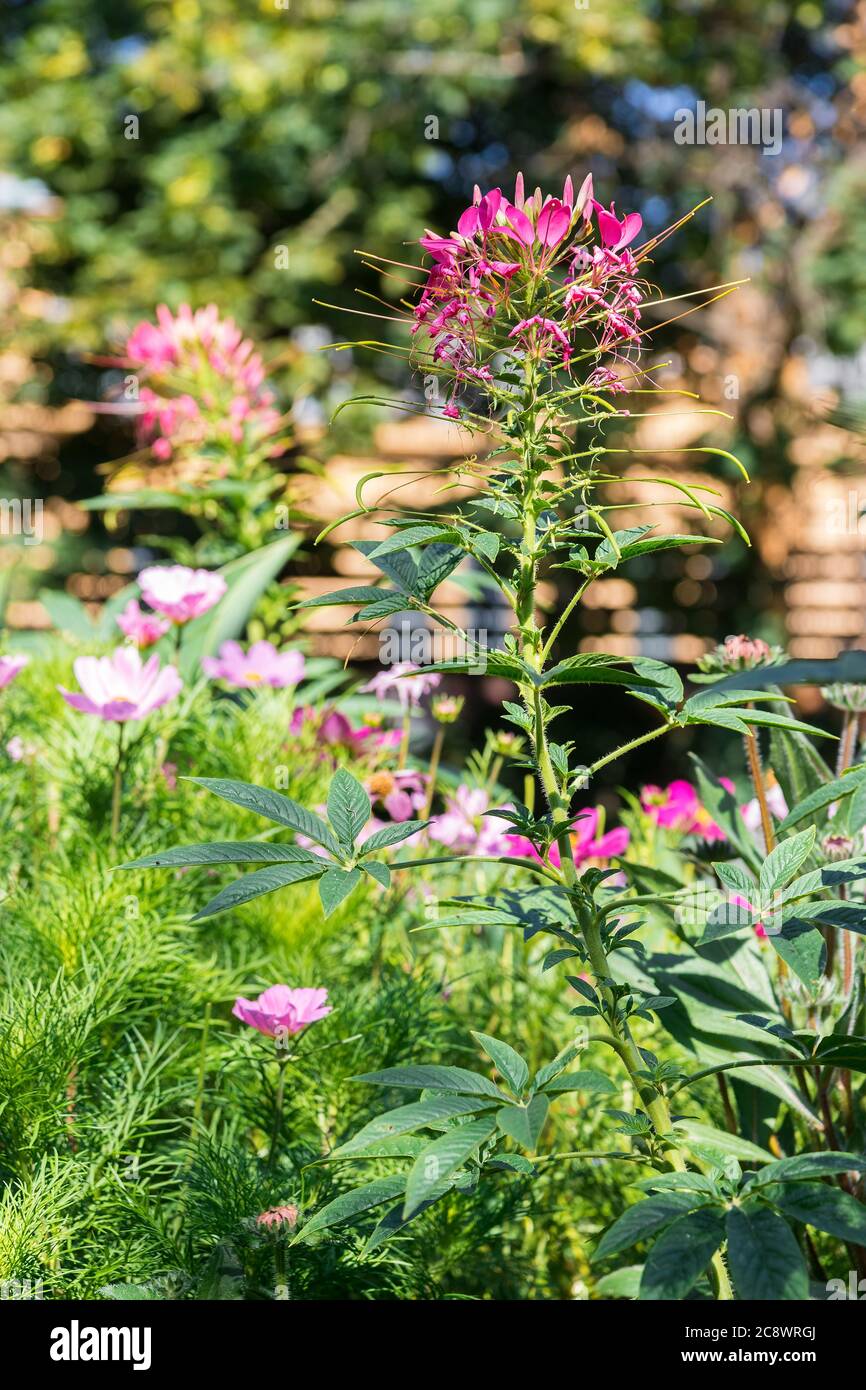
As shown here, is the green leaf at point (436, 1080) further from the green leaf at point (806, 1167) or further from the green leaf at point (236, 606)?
the green leaf at point (236, 606)

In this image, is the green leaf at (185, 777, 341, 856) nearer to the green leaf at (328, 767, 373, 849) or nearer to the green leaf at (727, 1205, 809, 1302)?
the green leaf at (328, 767, 373, 849)

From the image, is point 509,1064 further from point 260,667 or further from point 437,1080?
point 260,667

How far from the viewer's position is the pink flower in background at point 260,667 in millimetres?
1510

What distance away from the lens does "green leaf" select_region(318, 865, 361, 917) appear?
63 centimetres

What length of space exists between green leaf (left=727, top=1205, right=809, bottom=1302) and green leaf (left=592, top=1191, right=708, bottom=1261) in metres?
0.03

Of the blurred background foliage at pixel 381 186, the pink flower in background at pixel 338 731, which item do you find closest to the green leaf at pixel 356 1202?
the pink flower in background at pixel 338 731

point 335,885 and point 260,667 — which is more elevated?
point 260,667

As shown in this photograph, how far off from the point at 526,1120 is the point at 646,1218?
Answer: 7 cm

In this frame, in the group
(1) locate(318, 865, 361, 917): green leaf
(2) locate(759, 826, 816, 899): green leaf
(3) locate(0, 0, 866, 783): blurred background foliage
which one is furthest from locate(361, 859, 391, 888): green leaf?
(3) locate(0, 0, 866, 783): blurred background foliage

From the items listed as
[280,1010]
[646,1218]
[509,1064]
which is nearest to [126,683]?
[280,1010]

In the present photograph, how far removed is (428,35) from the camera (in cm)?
442

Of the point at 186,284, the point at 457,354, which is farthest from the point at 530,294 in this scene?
the point at 186,284

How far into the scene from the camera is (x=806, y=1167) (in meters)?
0.64

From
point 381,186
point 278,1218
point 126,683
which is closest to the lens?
point 278,1218
